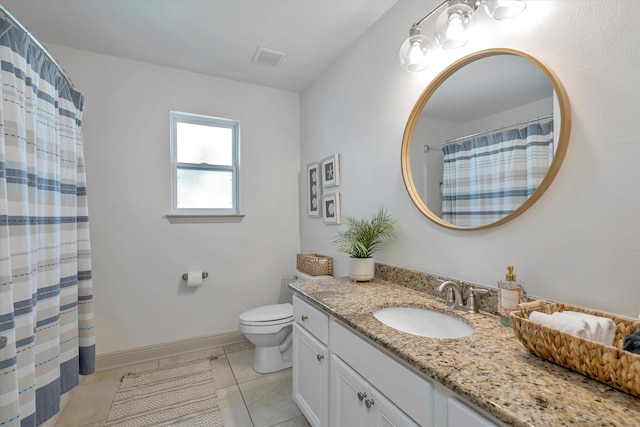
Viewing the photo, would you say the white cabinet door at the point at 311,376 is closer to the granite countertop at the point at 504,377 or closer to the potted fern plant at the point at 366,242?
the granite countertop at the point at 504,377

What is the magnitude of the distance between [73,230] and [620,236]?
2314mm

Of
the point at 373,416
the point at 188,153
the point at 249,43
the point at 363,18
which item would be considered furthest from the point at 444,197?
the point at 188,153

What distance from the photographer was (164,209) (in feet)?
7.97

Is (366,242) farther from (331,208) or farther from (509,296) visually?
(509,296)

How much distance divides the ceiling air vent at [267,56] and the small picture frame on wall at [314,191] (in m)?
0.89

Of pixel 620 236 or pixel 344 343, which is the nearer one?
pixel 620 236

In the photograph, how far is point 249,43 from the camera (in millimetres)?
2086

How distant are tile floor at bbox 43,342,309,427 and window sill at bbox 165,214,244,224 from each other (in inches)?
45.8

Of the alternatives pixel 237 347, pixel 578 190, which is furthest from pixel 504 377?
pixel 237 347

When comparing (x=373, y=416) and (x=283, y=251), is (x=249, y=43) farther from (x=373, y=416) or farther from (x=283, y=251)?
(x=373, y=416)

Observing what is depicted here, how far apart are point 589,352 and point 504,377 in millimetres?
193

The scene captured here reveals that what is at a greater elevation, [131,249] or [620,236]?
[620,236]

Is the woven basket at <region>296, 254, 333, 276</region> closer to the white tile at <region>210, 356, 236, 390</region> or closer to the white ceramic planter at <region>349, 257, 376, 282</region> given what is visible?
the white ceramic planter at <region>349, 257, 376, 282</region>

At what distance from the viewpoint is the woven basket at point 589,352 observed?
1.96 feet
